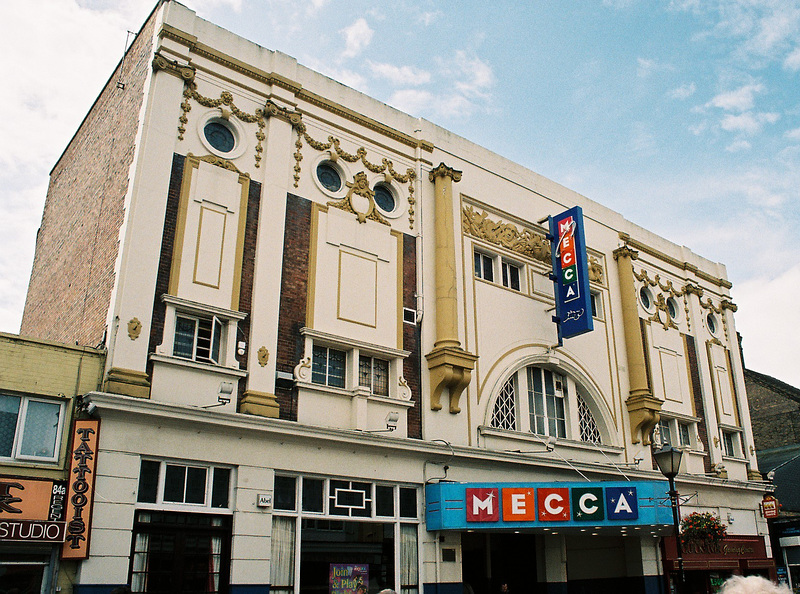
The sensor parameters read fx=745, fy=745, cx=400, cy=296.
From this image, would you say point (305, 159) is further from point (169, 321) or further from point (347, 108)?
point (169, 321)

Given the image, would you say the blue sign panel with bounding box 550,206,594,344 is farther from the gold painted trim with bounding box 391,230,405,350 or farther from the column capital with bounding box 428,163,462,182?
the gold painted trim with bounding box 391,230,405,350

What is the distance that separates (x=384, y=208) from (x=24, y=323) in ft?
36.7

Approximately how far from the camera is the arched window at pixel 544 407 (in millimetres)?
20609

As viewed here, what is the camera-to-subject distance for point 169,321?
14844 mm

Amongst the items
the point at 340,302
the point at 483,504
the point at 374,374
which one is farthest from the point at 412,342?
the point at 483,504

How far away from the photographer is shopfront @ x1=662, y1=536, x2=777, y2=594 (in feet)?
76.0

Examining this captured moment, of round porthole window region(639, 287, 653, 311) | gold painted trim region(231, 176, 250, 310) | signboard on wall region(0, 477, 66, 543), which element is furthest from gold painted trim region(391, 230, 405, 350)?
round porthole window region(639, 287, 653, 311)

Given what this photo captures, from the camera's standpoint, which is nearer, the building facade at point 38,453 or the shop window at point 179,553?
the building facade at point 38,453

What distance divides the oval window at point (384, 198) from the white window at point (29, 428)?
958 cm

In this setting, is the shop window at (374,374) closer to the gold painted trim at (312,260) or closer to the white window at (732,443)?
the gold painted trim at (312,260)

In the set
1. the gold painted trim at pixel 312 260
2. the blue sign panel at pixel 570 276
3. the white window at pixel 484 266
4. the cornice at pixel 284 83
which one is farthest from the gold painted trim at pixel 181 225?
the blue sign panel at pixel 570 276

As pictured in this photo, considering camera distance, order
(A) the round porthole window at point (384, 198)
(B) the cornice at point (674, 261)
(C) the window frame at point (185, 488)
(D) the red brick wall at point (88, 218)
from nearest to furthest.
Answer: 1. (C) the window frame at point (185, 488)
2. (D) the red brick wall at point (88, 218)
3. (A) the round porthole window at point (384, 198)
4. (B) the cornice at point (674, 261)

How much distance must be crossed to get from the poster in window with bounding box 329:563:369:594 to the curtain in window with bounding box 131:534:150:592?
3996 mm

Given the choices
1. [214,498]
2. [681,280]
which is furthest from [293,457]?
[681,280]
